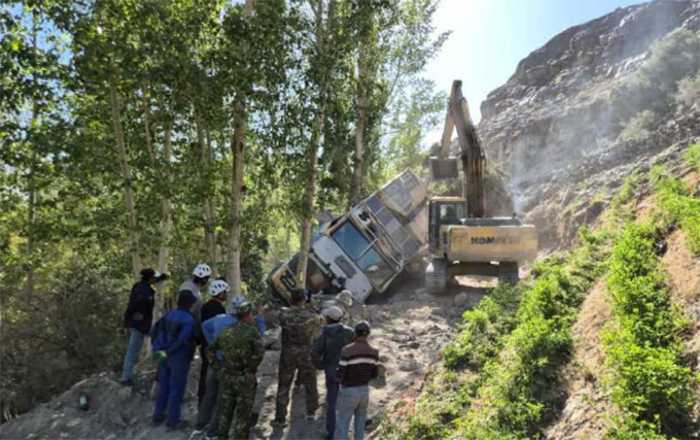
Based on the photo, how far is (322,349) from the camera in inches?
247

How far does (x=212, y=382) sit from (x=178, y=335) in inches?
27.8

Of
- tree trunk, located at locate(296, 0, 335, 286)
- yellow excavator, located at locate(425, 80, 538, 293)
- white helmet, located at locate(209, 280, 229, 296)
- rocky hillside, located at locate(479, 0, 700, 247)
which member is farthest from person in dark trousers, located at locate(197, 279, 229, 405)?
rocky hillside, located at locate(479, 0, 700, 247)

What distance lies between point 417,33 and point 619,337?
1870cm

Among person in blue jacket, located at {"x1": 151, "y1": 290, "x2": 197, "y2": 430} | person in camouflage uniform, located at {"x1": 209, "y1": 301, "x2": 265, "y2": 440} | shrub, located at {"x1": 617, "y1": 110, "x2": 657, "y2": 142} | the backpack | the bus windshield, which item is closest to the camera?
person in camouflage uniform, located at {"x1": 209, "y1": 301, "x2": 265, "y2": 440}

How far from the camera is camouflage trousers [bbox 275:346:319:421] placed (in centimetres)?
650

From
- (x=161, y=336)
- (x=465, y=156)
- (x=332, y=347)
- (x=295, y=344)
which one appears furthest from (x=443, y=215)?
(x=161, y=336)

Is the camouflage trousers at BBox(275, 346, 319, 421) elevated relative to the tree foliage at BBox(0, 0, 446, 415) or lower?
lower

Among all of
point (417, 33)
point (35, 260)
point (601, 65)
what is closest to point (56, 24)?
point (35, 260)

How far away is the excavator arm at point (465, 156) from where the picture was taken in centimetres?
1437

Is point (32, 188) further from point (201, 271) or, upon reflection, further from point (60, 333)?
point (60, 333)

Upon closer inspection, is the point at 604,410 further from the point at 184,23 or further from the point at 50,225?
the point at 50,225

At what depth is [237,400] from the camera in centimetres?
595

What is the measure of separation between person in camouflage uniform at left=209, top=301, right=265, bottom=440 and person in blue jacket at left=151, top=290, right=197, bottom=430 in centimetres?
69

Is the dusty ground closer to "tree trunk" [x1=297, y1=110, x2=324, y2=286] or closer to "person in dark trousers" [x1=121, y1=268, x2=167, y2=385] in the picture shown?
"person in dark trousers" [x1=121, y1=268, x2=167, y2=385]
